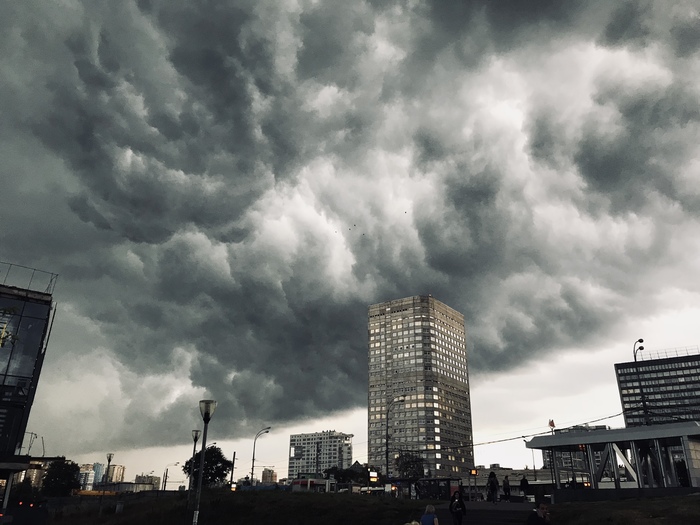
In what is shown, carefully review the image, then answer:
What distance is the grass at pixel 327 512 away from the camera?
25234mm

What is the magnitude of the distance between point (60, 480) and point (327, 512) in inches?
5360

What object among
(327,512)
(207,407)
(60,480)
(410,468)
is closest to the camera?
(207,407)

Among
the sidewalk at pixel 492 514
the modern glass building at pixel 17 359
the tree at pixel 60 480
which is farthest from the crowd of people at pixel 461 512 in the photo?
the tree at pixel 60 480

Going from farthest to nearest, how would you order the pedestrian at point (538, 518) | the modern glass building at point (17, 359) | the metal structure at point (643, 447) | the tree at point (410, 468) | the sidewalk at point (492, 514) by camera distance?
1. the tree at point (410, 468)
2. the modern glass building at point (17, 359)
3. the metal structure at point (643, 447)
4. the sidewalk at point (492, 514)
5. the pedestrian at point (538, 518)

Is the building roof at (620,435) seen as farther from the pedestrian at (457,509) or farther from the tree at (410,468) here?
the tree at (410,468)

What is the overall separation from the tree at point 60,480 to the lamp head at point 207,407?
145 metres

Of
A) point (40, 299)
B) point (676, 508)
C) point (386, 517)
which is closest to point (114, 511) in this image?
point (386, 517)

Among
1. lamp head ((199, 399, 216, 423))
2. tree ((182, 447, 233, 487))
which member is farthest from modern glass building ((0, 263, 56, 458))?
lamp head ((199, 399, 216, 423))

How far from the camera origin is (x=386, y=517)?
112 feet

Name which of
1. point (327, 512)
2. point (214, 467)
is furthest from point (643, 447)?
point (214, 467)

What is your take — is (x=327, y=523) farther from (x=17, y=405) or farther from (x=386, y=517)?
(x=17, y=405)

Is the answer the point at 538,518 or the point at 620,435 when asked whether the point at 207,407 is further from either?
the point at 620,435

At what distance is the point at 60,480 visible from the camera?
14138 cm

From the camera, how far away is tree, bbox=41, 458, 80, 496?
138 metres
